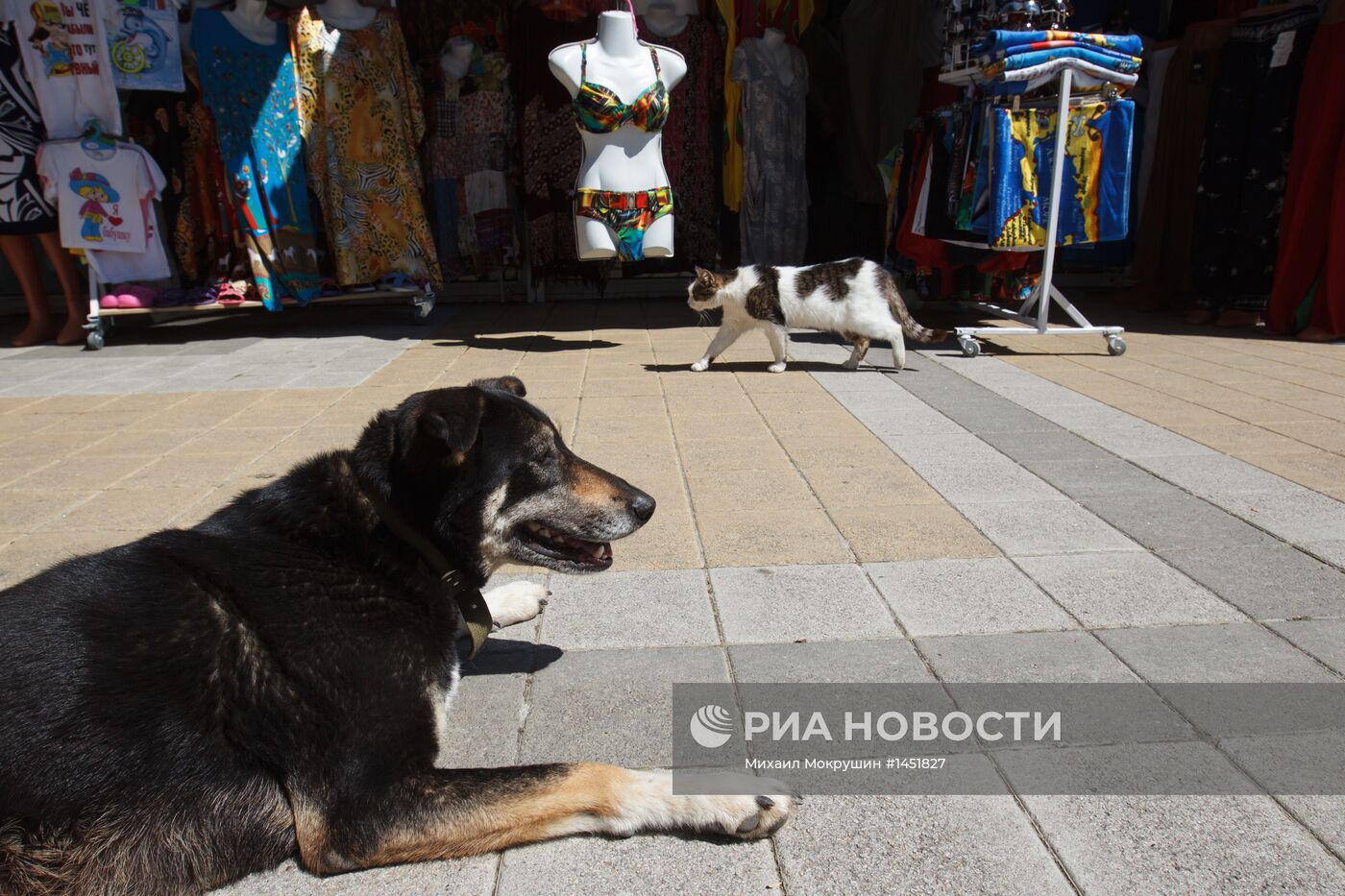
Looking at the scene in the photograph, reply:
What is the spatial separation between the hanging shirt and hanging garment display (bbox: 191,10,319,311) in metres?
0.72

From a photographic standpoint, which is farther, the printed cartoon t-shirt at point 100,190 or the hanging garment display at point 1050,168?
the printed cartoon t-shirt at point 100,190

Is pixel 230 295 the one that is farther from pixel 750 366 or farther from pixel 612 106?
pixel 750 366

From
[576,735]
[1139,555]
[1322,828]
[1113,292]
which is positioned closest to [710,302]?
[1139,555]

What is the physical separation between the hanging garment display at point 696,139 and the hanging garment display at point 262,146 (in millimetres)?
3533

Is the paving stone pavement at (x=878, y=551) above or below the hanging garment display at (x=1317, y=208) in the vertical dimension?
below

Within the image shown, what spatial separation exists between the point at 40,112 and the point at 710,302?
19.7ft

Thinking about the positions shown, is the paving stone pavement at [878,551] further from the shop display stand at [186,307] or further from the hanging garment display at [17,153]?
the hanging garment display at [17,153]

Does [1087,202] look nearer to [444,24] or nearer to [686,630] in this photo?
[686,630]

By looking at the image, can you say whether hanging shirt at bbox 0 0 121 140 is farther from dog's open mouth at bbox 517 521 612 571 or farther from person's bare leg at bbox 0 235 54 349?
dog's open mouth at bbox 517 521 612 571

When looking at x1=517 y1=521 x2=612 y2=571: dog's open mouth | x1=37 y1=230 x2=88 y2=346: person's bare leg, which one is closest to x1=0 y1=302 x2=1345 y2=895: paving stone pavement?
x1=517 y1=521 x2=612 y2=571: dog's open mouth

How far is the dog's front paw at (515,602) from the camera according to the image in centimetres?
281

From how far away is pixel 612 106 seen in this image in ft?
20.6

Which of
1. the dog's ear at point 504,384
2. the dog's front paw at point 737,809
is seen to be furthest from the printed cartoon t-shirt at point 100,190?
the dog's front paw at point 737,809

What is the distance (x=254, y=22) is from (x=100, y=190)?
195 centimetres
